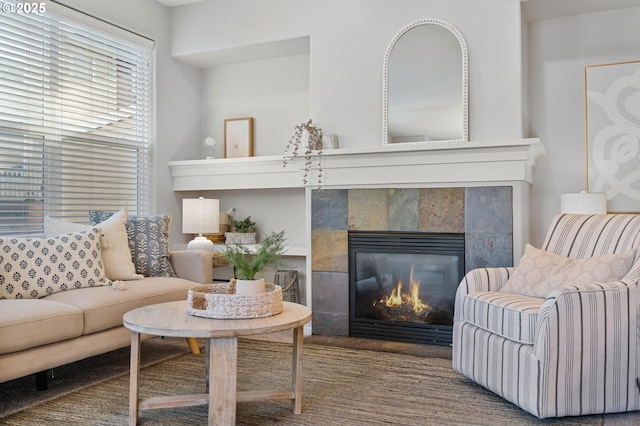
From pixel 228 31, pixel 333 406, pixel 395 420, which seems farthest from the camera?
pixel 228 31

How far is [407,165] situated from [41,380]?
2.58 m

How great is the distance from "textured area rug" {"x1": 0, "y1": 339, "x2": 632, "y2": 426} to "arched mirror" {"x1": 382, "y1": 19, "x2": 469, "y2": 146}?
1581mm

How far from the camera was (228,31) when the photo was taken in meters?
4.55

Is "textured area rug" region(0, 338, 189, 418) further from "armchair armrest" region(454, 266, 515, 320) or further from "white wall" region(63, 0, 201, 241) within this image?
"armchair armrest" region(454, 266, 515, 320)

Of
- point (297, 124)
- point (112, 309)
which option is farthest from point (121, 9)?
point (112, 309)

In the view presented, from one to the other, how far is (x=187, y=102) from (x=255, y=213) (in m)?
1.26

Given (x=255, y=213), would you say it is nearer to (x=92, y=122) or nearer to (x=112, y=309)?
(x=92, y=122)

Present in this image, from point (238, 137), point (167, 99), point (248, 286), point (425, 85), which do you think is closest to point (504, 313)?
point (248, 286)

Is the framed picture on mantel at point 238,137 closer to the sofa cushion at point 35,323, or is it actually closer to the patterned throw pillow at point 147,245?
the patterned throw pillow at point 147,245

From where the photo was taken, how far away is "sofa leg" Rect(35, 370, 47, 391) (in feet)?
8.67

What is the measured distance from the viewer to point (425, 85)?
3.79 m

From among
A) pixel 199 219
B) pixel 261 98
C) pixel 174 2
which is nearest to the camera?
pixel 199 219

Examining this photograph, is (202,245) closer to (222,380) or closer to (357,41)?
(357,41)

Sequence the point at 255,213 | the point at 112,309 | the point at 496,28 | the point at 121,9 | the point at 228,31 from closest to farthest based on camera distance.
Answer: the point at 112,309
the point at 496,28
the point at 121,9
the point at 228,31
the point at 255,213
